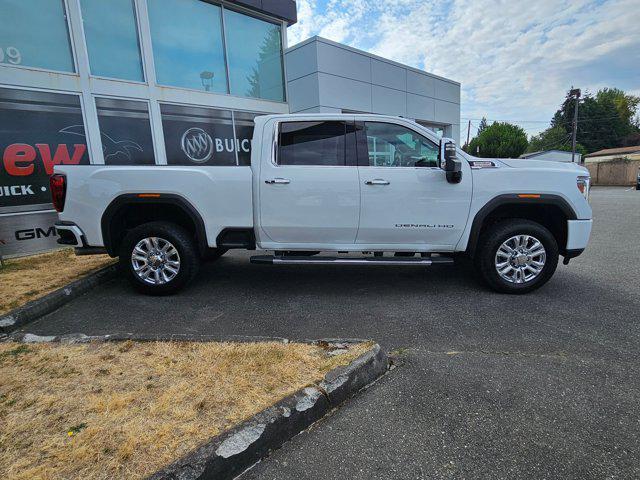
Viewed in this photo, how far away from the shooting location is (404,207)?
4.51 meters

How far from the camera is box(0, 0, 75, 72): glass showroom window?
6.66m

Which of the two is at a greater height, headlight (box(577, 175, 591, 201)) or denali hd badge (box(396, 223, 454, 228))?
headlight (box(577, 175, 591, 201))

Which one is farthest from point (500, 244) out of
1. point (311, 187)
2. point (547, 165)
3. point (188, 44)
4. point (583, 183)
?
point (188, 44)

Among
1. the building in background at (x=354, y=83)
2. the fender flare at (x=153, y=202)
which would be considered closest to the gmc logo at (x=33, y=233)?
the fender flare at (x=153, y=202)

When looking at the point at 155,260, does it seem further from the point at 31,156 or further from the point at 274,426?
the point at 31,156

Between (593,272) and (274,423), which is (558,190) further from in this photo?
(274,423)

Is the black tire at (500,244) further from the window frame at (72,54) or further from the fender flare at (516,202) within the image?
the window frame at (72,54)

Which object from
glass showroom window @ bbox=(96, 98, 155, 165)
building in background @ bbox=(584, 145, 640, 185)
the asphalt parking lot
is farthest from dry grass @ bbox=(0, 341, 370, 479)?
building in background @ bbox=(584, 145, 640, 185)

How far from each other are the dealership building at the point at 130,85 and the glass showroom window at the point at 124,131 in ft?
0.07

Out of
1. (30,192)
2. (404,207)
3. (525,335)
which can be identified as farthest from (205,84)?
(525,335)

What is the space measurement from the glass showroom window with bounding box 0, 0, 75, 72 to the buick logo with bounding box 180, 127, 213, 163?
8.06ft

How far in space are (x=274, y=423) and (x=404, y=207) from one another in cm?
295

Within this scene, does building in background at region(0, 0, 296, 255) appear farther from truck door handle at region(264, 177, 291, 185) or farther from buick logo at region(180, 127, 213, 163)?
truck door handle at region(264, 177, 291, 185)

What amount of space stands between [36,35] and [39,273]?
451cm
